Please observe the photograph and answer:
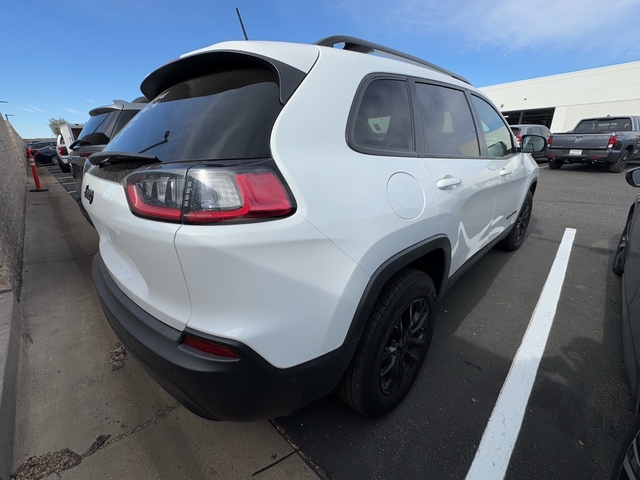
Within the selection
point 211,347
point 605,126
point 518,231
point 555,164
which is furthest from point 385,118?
point 605,126

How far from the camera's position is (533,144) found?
3.82 metres

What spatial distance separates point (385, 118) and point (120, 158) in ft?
4.32

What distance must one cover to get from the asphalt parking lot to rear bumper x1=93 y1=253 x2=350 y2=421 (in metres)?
0.53

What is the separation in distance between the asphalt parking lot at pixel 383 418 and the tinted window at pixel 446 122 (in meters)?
1.45

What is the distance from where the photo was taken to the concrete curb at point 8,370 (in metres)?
1.68

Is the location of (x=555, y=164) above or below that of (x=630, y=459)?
above

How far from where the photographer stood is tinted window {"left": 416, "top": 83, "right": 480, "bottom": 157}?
203 centimetres

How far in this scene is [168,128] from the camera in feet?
4.93

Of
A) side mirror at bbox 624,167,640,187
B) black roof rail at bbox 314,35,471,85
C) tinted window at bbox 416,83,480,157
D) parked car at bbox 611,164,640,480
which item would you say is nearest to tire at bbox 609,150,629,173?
parked car at bbox 611,164,640,480

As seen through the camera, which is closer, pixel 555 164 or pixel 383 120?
pixel 383 120

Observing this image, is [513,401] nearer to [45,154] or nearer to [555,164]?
[555,164]

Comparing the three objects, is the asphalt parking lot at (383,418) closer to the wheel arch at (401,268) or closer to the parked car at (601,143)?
the wheel arch at (401,268)

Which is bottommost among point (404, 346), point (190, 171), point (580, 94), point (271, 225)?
point (404, 346)

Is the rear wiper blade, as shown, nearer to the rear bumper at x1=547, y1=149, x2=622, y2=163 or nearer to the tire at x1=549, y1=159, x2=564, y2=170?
the rear bumper at x1=547, y1=149, x2=622, y2=163
